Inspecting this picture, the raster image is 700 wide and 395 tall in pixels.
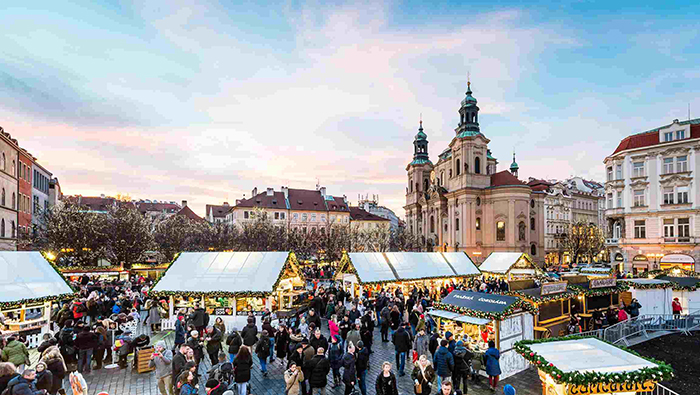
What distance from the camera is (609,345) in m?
8.51

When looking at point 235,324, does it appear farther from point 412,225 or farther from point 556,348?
point 412,225

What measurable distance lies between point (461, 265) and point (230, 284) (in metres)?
17.1

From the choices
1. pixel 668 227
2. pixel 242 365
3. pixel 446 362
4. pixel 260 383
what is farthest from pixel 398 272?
pixel 668 227

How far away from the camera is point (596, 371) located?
7047mm

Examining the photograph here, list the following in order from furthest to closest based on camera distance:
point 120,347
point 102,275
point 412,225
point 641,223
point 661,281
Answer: point 412,225, point 641,223, point 102,275, point 661,281, point 120,347

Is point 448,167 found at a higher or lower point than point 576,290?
higher

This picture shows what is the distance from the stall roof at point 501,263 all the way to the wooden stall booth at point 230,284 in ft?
57.9

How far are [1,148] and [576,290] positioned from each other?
144 feet

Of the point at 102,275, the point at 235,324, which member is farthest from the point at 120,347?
the point at 102,275

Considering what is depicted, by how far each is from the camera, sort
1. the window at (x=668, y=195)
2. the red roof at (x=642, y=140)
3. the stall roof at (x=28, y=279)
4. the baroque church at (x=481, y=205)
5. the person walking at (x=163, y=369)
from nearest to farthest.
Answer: the person walking at (x=163, y=369) → the stall roof at (x=28, y=279) → the window at (x=668, y=195) → the red roof at (x=642, y=140) → the baroque church at (x=481, y=205)

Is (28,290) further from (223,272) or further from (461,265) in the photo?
(461,265)

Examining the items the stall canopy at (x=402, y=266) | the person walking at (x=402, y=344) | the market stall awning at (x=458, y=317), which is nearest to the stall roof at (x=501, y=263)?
the stall canopy at (x=402, y=266)

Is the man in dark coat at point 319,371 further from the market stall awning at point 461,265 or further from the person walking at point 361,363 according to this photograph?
the market stall awning at point 461,265

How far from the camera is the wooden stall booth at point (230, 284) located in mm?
16839
